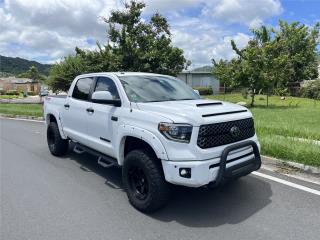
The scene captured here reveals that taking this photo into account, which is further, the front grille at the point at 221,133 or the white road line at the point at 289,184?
the white road line at the point at 289,184

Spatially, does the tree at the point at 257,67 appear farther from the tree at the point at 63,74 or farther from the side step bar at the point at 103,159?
the side step bar at the point at 103,159

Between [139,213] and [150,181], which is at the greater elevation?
[150,181]

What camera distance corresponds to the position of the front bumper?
4180 mm

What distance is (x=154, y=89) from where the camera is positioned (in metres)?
5.70

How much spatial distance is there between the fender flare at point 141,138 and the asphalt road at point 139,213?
751 millimetres

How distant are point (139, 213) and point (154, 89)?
2046 mm

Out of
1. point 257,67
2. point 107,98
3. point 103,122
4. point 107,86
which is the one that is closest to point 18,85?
point 257,67

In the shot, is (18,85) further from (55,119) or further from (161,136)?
(161,136)

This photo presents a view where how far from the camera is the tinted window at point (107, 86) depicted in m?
5.62

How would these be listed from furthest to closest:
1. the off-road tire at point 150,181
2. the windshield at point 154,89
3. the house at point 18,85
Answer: the house at point 18,85 < the windshield at point 154,89 < the off-road tire at point 150,181

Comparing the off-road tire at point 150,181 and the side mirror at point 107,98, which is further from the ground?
the side mirror at point 107,98

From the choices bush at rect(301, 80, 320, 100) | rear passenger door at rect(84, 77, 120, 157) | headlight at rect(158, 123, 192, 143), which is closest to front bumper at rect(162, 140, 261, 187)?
headlight at rect(158, 123, 192, 143)

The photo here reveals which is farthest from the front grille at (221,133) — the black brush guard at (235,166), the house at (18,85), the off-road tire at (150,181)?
the house at (18,85)

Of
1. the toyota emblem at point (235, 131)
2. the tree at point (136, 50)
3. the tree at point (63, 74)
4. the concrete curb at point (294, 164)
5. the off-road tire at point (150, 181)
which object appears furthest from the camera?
the tree at point (63, 74)
